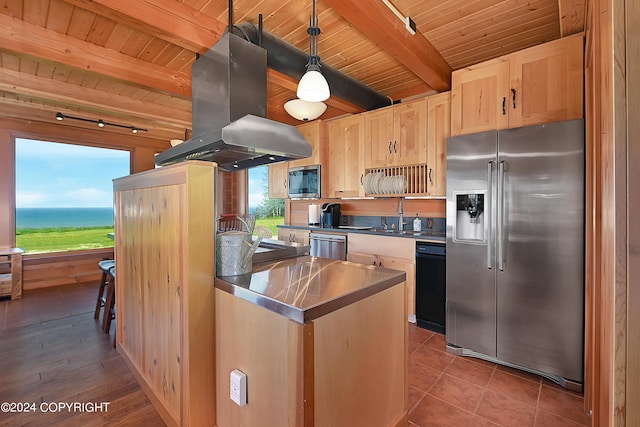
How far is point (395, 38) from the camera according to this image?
223 centimetres

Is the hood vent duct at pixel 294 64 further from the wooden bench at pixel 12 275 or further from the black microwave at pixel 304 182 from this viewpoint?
the wooden bench at pixel 12 275

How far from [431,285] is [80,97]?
15.5ft

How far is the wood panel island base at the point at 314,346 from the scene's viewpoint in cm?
112

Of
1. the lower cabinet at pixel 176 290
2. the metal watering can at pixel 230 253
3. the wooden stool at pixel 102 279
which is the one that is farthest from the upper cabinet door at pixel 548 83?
the wooden stool at pixel 102 279

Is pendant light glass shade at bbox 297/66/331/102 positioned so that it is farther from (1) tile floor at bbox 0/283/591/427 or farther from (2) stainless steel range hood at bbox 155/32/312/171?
(1) tile floor at bbox 0/283/591/427

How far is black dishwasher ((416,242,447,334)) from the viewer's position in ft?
9.34

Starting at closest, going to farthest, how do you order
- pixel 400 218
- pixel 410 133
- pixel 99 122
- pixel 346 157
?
pixel 410 133 → pixel 400 218 → pixel 346 157 → pixel 99 122

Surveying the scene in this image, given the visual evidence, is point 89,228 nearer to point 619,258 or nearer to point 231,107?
point 231,107

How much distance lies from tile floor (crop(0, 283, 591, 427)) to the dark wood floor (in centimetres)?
171

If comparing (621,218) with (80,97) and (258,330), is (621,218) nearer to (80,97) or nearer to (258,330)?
(258,330)

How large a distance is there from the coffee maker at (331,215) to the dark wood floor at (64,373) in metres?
2.82

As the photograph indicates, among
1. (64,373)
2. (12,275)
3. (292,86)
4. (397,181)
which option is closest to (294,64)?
(292,86)

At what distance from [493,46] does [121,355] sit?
4385mm

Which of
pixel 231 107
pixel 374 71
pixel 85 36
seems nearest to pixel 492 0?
pixel 374 71
